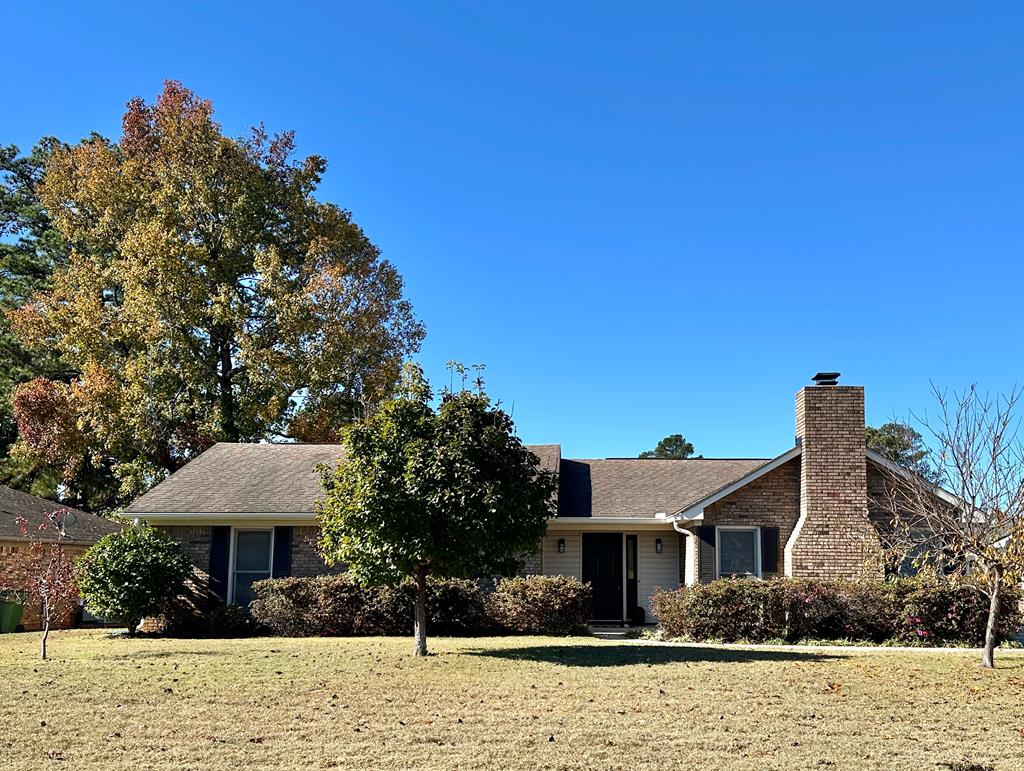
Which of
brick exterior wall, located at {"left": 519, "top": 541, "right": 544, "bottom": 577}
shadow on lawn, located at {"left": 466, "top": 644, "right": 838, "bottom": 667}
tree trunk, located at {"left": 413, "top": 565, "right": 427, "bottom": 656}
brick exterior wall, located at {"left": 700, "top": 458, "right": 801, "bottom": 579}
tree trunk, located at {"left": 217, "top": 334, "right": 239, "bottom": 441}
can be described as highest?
tree trunk, located at {"left": 217, "top": 334, "right": 239, "bottom": 441}

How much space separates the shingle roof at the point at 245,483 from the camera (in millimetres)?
20984

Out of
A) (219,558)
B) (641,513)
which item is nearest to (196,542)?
(219,558)

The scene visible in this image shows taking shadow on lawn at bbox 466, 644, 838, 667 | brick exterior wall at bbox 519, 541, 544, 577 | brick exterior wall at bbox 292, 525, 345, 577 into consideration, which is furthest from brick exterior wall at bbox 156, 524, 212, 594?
shadow on lawn at bbox 466, 644, 838, 667

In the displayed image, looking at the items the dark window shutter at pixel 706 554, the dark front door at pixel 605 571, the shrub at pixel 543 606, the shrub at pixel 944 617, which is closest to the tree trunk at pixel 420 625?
the shrub at pixel 543 606

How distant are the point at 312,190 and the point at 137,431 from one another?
10483 mm

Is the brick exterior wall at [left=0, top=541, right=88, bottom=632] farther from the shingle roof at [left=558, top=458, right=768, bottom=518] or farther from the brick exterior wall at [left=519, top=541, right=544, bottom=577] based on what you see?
the shingle roof at [left=558, top=458, right=768, bottom=518]

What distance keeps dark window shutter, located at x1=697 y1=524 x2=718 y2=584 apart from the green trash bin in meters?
14.2

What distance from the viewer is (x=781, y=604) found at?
1688cm

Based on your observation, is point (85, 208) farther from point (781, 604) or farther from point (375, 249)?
point (781, 604)

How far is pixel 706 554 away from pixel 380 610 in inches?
244

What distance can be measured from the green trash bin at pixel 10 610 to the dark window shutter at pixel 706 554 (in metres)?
14.2

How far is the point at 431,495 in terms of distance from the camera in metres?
13.8

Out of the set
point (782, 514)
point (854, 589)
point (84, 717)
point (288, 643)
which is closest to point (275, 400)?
point (288, 643)

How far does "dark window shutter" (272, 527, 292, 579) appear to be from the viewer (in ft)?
68.7
